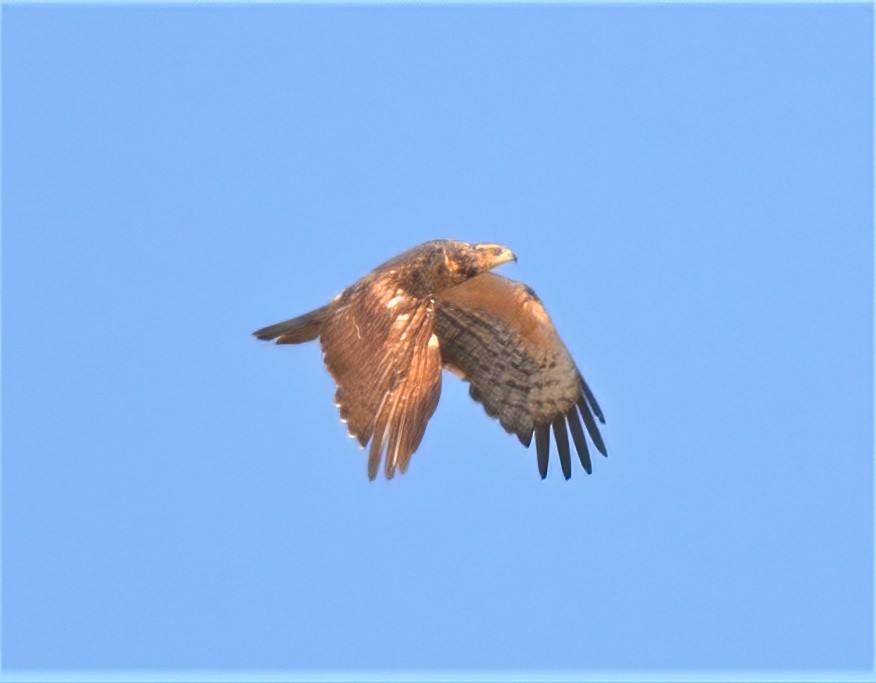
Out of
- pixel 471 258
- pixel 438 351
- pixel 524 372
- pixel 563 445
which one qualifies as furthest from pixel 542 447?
pixel 471 258

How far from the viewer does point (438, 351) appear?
582 inches

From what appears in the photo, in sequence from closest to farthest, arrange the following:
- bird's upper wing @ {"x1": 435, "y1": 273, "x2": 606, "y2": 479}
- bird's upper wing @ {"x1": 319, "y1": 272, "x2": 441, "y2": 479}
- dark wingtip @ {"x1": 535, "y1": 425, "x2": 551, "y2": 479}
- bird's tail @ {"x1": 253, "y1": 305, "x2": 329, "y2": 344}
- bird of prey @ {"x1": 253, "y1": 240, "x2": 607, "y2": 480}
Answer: bird's upper wing @ {"x1": 319, "y1": 272, "x2": 441, "y2": 479}, bird of prey @ {"x1": 253, "y1": 240, "x2": 607, "y2": 480}, bird's tail @ {"x1": 253, "y1": 305, "x2": 329, "y2": 344}, bird's upper wing @ {"x1": 435, "y1": 273, "x2": 606, "y2": 479}, dark wingtip @ {"x1": 535, "y1": 425, "x2": 551, "y2": 479}

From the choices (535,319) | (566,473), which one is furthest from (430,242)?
(566,473)

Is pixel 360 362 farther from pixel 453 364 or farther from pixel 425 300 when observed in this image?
pixel 453 364

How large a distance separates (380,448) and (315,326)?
169 cm

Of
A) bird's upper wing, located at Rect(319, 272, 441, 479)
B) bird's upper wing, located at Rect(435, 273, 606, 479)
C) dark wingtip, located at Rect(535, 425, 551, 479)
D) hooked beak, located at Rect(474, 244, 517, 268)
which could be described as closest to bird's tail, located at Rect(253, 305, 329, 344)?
bird's upper wing, located at Rect(319, 272, 441, 479)

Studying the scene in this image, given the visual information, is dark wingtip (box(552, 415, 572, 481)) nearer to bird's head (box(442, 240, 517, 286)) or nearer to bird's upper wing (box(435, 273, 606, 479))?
bird's upper wing (box(435, 273, 606, 479))

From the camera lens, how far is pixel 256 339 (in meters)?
15.4

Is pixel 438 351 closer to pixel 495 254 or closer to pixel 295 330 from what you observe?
pixel 495 254

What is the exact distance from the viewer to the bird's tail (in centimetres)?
1520

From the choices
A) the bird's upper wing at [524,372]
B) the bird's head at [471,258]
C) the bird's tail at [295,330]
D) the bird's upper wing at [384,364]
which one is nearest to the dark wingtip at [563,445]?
the bird's upper wing at [524,372]

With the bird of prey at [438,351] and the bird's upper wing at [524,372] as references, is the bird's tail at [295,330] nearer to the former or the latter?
the bird of prey at [438,351]

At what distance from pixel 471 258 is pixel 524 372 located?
1.68m

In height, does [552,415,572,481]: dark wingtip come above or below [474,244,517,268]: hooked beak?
below
